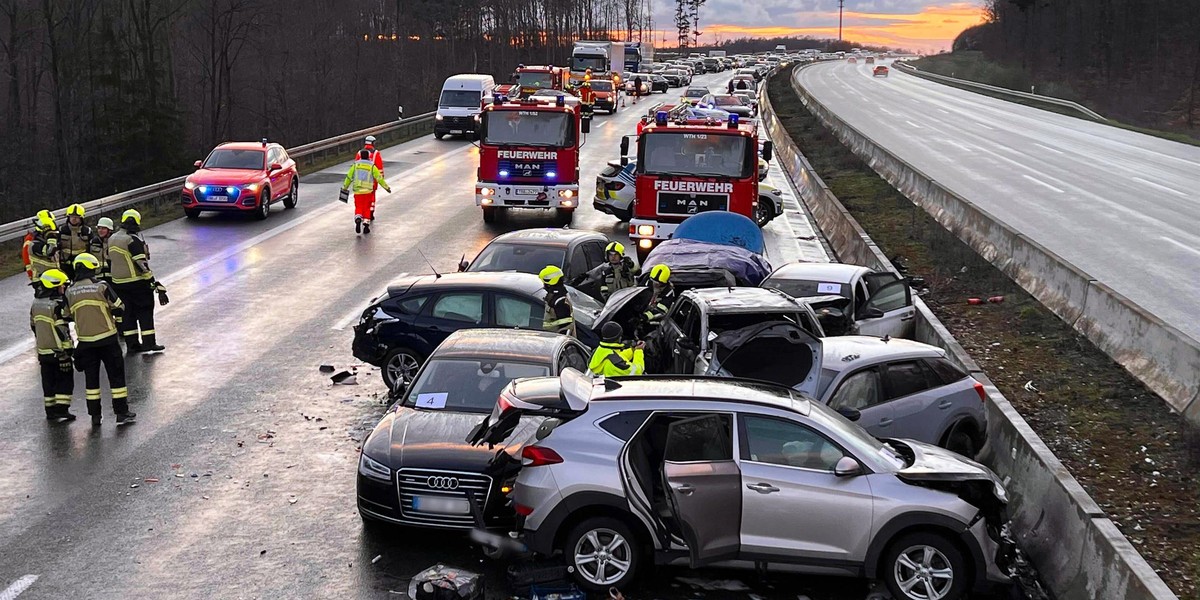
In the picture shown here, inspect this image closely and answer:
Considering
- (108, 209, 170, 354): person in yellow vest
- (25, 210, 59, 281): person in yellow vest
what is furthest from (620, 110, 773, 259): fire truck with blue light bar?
(25, 210, 59, 281): person in yellow vest

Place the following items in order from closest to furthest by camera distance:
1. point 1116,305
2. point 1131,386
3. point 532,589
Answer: point 532,589
point 1131,386
point 1116,305

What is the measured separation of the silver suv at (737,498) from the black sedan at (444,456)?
0.61m

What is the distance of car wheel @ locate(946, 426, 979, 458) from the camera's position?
10582mm

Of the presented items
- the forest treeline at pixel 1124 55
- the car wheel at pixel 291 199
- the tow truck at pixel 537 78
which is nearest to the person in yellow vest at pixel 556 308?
the car wheel at pixel 291 199

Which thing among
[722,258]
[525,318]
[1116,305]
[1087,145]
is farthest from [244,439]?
[1087,145]

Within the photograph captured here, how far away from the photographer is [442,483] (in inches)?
335

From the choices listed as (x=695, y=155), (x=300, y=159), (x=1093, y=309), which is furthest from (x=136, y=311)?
(x=300, y=159)

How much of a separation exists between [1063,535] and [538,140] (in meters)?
18.8

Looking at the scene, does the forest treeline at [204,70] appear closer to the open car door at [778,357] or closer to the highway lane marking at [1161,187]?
the highway lane marking at [1161,187]

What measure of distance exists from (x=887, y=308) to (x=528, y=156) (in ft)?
40.2

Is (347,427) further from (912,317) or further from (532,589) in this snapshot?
(912,317)

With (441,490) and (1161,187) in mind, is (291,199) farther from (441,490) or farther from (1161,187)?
(1161,187)

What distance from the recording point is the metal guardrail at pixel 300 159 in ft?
72.5

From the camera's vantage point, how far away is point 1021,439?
31.4 feet
